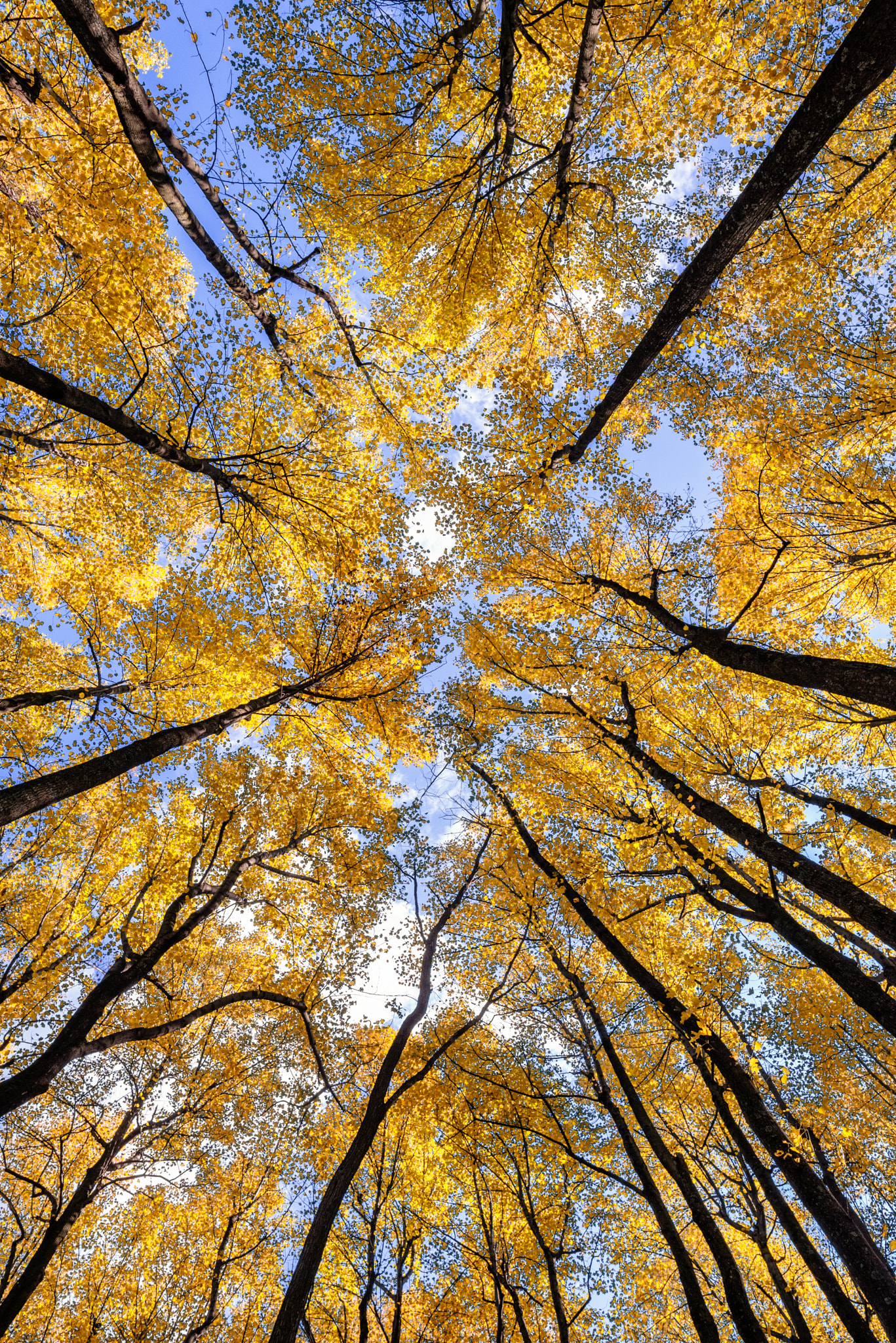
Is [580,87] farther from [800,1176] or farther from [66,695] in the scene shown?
[800,1176]

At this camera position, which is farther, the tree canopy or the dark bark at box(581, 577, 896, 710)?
the tree canopy

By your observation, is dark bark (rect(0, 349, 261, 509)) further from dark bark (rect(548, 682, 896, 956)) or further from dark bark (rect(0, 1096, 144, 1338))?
dark bark (rect(0, 1096, 144, 1338))

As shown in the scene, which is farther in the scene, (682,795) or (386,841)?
(386,841)

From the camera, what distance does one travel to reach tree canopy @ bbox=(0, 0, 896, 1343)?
9172mm

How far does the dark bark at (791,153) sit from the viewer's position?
15.5ft

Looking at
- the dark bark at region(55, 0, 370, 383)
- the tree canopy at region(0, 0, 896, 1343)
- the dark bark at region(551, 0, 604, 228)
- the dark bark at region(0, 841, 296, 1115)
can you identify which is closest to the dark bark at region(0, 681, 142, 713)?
the tree canopy at region(0, 0, 896, 1343)

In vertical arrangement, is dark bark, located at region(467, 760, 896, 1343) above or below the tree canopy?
below

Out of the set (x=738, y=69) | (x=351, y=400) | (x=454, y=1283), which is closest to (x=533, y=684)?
(x=351, y=400)

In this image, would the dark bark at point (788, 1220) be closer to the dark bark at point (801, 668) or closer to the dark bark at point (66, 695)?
the dark bark at point (801, 668)

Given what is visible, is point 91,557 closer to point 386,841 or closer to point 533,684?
point 386,841

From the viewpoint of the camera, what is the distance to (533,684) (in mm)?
11766

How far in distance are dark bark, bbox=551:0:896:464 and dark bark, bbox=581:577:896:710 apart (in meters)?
3.77

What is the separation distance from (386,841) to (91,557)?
954 cm

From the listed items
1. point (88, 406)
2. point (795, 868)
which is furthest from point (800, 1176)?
point (88, 406)
